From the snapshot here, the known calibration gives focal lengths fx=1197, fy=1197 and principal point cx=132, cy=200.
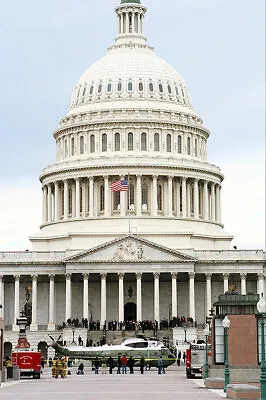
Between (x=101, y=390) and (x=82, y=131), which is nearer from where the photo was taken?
(x=101, y=390)

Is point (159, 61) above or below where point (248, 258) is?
above

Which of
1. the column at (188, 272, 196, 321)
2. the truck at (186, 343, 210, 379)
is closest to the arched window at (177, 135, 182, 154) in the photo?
the column at (188, 272, 196, 321)

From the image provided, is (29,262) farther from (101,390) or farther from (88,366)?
(101,390)

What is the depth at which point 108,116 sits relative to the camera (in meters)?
170

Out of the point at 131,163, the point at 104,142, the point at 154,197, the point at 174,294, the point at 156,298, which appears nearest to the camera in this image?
the point at 156,298

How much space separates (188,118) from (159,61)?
9.95 metres

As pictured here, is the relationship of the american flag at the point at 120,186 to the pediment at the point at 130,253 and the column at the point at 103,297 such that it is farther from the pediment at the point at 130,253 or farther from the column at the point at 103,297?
the column at the point at 103,297

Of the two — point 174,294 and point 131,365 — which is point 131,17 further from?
point 131,365

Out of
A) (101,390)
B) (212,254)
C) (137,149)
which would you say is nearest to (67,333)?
(212,254)

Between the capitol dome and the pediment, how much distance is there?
290 inches

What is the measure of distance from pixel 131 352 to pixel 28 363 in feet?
78.7

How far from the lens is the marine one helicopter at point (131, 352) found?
110312 mm

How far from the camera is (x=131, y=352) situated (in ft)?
367

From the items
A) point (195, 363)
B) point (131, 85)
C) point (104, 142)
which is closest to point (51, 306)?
point (104, 142)
